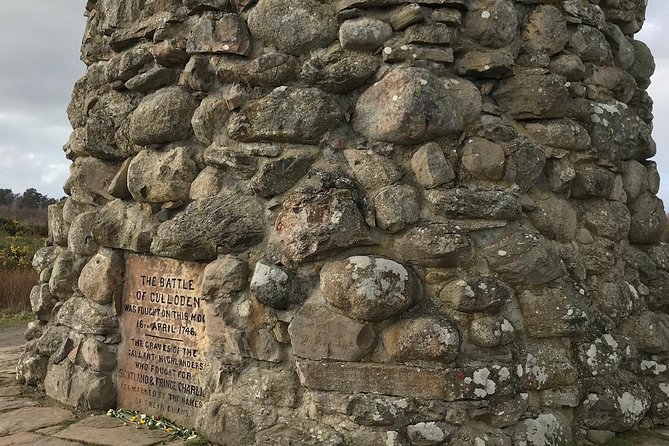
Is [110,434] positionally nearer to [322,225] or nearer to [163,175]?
[163,175]

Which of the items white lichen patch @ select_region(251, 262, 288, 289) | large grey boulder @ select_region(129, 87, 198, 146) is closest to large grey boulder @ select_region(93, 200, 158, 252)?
large grey boulder @ select_region(129, 87, 198, 146)

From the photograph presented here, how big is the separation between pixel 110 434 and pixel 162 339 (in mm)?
555

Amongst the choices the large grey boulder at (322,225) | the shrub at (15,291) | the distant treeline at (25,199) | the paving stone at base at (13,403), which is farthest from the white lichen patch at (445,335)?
the distant treeline at (25,199)

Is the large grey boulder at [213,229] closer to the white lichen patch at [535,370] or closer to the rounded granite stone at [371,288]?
the rounded granite stone at [371,288]

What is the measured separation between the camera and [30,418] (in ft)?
12.0

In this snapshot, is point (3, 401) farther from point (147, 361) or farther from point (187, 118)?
point (187, 118)

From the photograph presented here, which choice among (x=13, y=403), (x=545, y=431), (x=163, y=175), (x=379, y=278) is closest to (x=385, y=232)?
(x=379, y=278)

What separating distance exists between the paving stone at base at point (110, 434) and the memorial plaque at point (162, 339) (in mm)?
189

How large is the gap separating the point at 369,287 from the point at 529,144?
3.56ft

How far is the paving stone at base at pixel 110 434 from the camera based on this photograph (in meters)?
3.23

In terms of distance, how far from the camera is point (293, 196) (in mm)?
3092

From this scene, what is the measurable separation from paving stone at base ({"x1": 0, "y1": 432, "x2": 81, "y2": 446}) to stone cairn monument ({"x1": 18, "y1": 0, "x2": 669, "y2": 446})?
489 millimetres

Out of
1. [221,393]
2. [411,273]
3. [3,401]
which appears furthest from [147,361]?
[411,273]

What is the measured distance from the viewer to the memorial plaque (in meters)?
3.46
